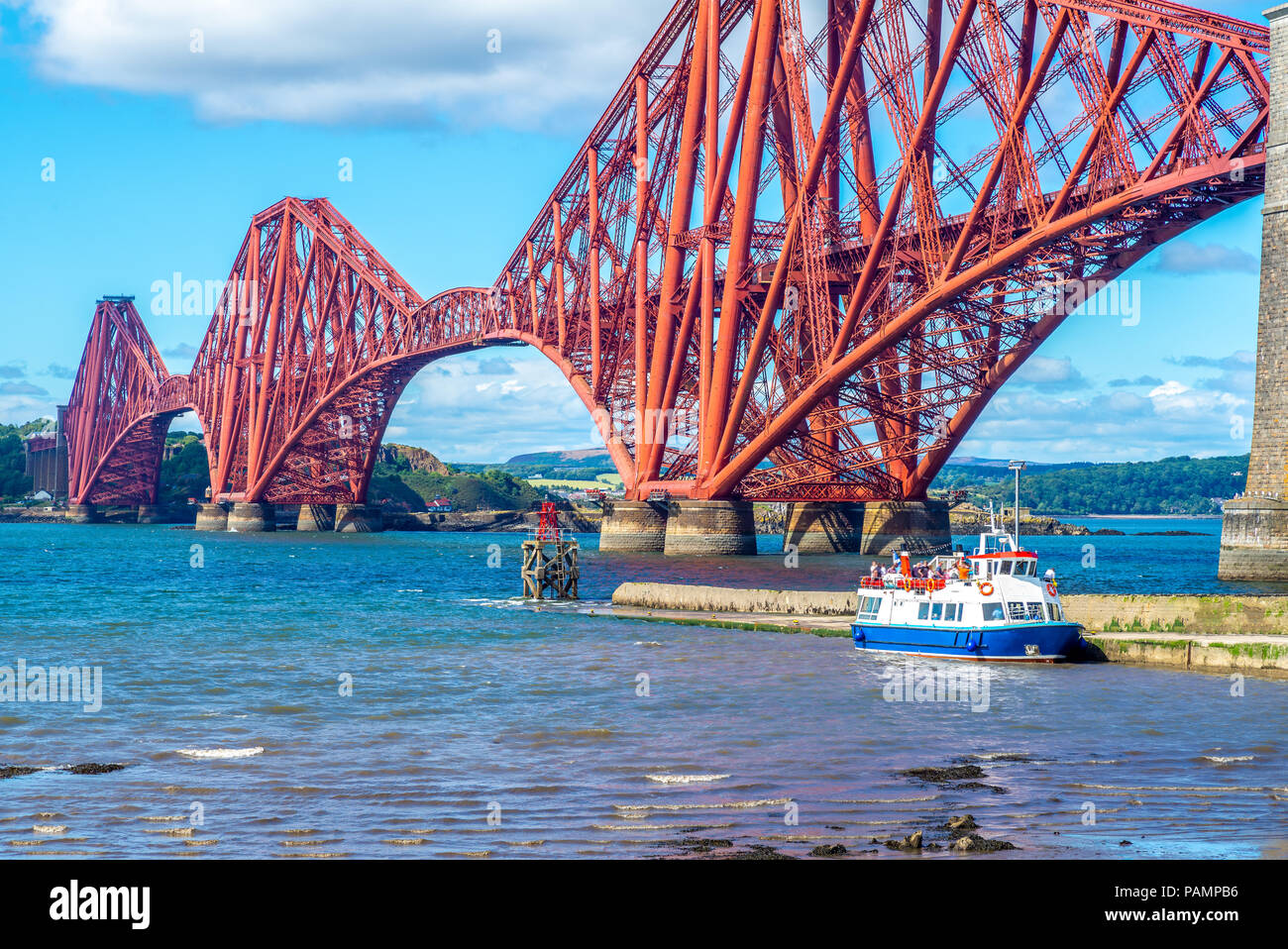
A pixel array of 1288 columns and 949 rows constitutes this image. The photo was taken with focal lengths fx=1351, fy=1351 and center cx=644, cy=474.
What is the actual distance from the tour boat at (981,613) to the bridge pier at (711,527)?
145 ft

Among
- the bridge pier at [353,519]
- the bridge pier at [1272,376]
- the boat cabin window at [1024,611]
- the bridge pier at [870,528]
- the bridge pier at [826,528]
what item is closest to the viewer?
the boat cabin window at [1024,611]

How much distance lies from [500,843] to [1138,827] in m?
7.03

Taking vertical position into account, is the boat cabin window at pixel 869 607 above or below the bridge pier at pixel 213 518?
below

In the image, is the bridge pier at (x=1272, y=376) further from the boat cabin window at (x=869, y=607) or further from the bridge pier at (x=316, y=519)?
the bridge pier at (x=316, y=519)

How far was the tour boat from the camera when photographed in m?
31.6

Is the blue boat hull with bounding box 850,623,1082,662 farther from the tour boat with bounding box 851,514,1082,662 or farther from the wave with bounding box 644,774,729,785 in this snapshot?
the wave with bounding box 644,774,729,785

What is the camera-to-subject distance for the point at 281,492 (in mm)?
152875

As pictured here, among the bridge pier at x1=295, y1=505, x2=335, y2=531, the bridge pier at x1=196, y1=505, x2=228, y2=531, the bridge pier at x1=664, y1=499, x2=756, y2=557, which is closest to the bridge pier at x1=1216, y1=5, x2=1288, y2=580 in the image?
the bridge pier at x1=664, y1=499, x2=756, y2=557

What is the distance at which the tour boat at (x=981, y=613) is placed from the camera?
3164cm

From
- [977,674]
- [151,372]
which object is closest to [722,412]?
[977,674]

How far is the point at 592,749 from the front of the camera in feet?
68.7

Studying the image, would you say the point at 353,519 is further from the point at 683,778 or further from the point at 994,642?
the point at 683,778

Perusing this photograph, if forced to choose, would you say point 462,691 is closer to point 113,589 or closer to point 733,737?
point 733,737

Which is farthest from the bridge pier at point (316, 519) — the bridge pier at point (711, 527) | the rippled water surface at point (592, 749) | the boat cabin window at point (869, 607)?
the boat cabin window at point (869, 607)
